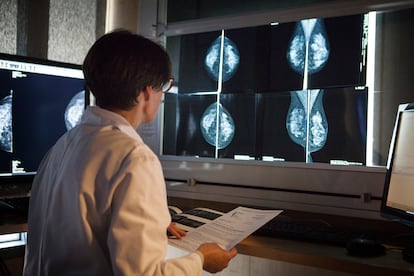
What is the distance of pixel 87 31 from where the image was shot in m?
2.00

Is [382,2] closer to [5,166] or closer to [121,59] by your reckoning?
[121,59]

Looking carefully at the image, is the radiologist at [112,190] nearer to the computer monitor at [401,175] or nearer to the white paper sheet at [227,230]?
the white paper sheet at [227,230]

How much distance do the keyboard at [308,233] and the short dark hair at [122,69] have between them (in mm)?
590

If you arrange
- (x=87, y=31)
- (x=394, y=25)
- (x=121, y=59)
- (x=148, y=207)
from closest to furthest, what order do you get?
(x=148, y=207)
(x=121, y=59)
(x=394, y=25)
(x=87, y=31)

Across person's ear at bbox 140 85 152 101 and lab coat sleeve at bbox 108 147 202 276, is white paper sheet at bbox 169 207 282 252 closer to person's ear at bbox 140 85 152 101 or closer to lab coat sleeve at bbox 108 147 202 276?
lab coat sleeve at bbox 108 147 202 276

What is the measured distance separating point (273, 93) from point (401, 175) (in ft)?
2.21

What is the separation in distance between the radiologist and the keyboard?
0.31 m

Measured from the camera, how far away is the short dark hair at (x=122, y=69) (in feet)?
2.84

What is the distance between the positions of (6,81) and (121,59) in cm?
77

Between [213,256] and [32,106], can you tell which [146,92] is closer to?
[213,256]

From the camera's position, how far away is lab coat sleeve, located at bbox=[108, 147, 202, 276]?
28.5 inches

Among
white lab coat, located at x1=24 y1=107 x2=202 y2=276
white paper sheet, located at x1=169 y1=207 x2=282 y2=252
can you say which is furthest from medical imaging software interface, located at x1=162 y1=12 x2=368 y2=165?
white lab coat, located at x1=24 y1=107 x2=202 y2=276

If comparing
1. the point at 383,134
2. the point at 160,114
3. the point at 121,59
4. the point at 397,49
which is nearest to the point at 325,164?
the point at 383,134

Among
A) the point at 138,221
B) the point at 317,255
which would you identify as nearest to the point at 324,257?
the point at 317,255
